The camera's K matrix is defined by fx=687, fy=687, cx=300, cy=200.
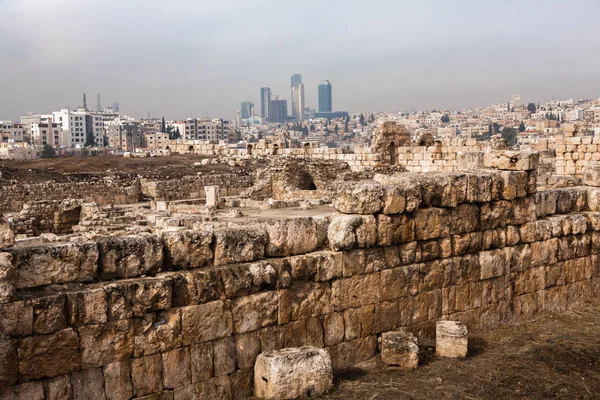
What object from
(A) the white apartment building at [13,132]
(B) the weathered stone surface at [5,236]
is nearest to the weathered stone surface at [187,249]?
(B) the weathered stone surface at [5,236]

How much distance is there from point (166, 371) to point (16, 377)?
126 cm

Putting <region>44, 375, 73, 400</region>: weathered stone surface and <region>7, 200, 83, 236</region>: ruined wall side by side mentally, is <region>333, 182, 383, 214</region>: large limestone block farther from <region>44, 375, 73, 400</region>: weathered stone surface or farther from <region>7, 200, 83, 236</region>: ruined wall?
<region>7, 200, 83, 236</region>: ruined wall

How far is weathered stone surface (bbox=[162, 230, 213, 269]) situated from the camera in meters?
6.38

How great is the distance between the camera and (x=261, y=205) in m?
17.8

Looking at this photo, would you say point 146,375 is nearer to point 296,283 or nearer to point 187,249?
point 187,249

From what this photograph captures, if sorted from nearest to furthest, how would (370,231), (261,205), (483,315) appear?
(370,231)
(483,315)
(261,205)

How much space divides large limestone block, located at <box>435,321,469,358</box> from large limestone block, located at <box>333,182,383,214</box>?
1.61 metres

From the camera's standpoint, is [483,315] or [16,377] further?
[483,315]

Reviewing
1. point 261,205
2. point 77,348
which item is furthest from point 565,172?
point 77,348

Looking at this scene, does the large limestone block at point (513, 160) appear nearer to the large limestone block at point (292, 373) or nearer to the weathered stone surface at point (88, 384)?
the large limestone block at point (292, 373)

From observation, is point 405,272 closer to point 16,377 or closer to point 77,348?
point 77,348

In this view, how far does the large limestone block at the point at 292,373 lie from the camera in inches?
248

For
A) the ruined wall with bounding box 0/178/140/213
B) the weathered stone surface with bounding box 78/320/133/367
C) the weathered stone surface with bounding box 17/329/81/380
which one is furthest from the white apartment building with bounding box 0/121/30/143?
the weathered stone surface with bounding box 17/329/81/380

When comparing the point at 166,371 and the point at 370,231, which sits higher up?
the point at 370,231
